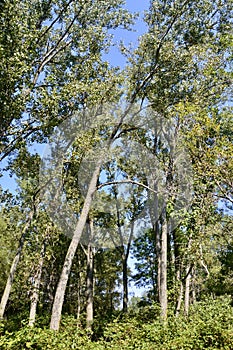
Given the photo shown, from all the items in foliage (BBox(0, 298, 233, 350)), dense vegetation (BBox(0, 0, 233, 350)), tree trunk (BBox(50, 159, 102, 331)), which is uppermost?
dense vegetation (BBox(0, 0, 233, 350))

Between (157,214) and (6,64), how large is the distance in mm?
10633

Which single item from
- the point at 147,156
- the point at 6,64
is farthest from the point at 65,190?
the point at 6,64

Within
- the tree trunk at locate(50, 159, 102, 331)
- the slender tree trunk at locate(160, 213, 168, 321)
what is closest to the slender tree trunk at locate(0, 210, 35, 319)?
the tree trunk at locate(50, 159, 102, 331)

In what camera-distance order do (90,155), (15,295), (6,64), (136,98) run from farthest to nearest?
(15,295)
(90,155)
(136,98)
(6,64)

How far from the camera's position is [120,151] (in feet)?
57.0

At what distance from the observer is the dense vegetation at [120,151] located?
8422 mm

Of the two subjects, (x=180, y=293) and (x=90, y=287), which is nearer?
(x=180, y=293)

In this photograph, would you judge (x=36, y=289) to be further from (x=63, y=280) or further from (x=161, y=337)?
(x=161, y=337)

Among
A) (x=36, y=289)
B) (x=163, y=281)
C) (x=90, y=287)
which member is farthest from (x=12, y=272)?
(x=163, y=281)

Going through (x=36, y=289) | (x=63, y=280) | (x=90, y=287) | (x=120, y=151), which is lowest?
(x=63, y=280)

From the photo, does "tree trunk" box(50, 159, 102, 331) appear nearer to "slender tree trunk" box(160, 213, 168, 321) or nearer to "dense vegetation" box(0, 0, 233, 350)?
"dense vegetation" box(0, 0, 233, 350)

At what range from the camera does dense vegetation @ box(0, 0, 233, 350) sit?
27.6 feet

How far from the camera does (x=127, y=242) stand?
71.6 feet

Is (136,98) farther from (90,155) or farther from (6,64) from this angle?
(6,64)
